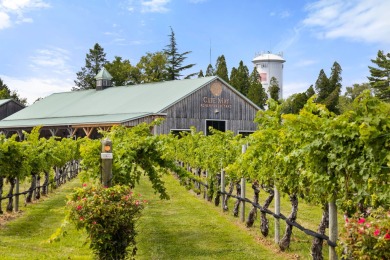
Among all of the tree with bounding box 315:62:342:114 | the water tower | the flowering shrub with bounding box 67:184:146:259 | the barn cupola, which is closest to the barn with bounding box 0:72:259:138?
the barn cupola

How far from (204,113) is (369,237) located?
3687cm

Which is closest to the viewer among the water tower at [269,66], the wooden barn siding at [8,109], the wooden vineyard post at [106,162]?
the wooden vineyard post at [106,162]

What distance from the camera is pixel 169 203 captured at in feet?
57.5

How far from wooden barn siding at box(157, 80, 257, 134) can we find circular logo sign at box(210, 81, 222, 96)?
0.28 meters

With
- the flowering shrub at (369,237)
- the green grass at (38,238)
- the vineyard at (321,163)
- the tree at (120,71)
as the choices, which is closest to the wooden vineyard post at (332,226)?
the vineyard at (321,163)

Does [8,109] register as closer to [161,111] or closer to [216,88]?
[161,111]

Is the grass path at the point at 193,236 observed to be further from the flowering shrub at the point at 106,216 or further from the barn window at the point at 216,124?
the barn window at the point at 216,124

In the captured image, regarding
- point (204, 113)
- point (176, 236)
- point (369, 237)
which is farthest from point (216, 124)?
point (369, 237)

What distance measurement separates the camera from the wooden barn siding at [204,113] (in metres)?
40.1

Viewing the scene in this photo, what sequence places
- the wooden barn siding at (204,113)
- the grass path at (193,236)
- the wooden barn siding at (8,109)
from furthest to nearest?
1. the wooden barn siding at (8,109)
2. the wooden barn siding at (204,113)
3. the grass path at (193,236)

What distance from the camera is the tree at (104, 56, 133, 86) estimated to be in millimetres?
73625

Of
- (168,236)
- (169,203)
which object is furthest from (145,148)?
(169,203)

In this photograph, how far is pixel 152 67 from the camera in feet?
247

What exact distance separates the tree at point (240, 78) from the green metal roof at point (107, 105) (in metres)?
22.0
